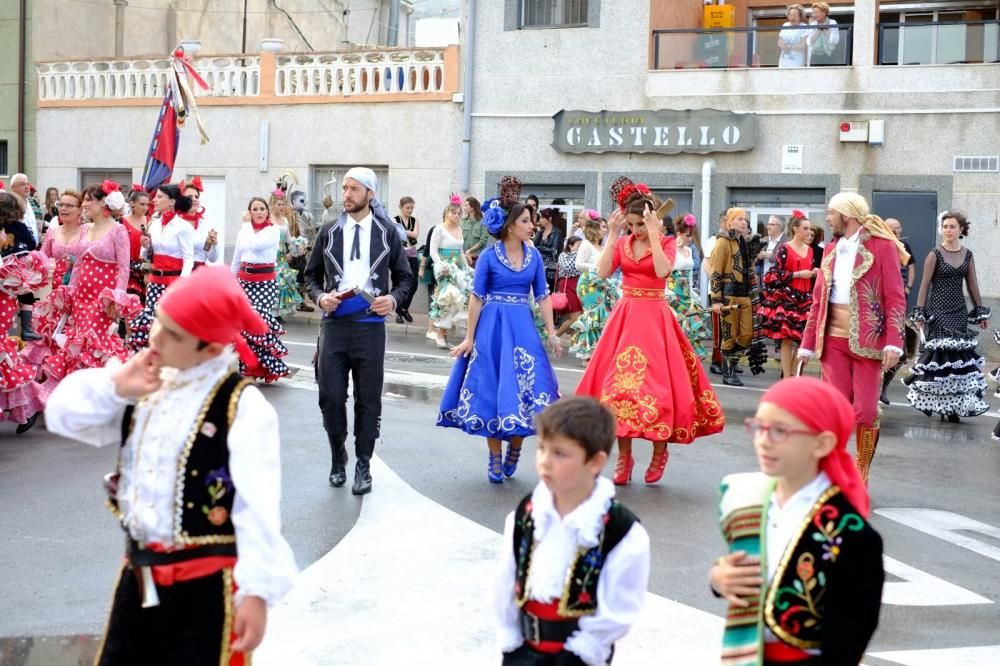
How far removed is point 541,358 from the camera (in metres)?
9.20

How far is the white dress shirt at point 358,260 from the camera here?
344 inches

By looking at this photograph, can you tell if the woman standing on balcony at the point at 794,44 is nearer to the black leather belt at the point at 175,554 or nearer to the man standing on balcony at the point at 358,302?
the man standing on balcony at the point at 358,302

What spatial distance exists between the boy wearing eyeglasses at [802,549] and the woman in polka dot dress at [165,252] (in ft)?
32.0

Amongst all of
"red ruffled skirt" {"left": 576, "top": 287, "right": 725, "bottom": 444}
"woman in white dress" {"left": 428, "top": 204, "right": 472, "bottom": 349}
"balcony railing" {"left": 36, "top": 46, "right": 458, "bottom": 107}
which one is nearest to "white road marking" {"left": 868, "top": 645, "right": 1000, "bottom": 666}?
"red ruffled skirt" {"left": 576, "top": 287, "right": 725, "bottom": 444}

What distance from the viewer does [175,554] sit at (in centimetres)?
375

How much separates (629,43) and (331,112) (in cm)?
588

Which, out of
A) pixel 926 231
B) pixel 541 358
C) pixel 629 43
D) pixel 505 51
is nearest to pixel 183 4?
pixel 505 51

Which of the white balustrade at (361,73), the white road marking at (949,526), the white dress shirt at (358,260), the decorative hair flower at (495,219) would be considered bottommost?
the white road marking at (949,526)

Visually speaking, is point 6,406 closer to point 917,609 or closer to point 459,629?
point 459,629

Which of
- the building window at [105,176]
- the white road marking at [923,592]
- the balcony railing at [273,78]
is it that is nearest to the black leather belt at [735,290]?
the white road marking at [923,592]

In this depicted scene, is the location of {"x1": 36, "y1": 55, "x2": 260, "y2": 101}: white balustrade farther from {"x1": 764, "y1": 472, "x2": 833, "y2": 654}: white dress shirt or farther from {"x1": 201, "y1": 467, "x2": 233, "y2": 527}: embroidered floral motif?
{"x1": 764, "y1": 472, "x2": 833, "y2": 654}: white dress shirt

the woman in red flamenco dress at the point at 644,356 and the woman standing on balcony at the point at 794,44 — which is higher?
the woman standing on balcony at the point at 794,44

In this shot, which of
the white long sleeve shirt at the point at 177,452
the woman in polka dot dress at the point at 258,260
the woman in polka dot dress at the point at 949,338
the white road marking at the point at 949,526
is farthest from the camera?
the woman in polka dot dress at the point at 258,260

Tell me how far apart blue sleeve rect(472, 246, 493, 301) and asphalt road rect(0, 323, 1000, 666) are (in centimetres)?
125
